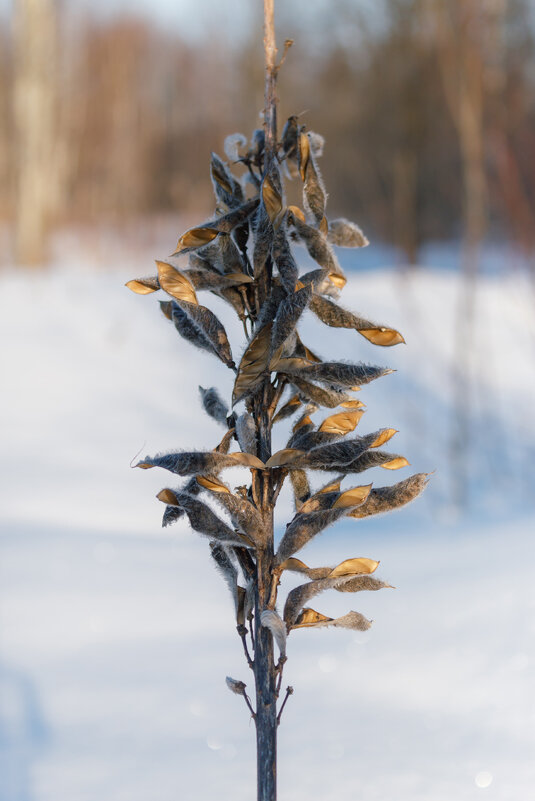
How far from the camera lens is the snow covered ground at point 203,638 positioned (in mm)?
1399

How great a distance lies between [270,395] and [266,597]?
20 cm

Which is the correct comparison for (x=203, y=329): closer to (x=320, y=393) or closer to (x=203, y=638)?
(x=320, y=393)

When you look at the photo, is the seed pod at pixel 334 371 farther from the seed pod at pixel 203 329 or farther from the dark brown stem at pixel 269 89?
the dark brown stem at pixel 269 89

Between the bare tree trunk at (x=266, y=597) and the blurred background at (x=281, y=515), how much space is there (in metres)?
0.57

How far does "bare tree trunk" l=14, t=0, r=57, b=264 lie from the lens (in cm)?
914

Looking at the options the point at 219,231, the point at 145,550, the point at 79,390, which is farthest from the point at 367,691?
the point at 79,390

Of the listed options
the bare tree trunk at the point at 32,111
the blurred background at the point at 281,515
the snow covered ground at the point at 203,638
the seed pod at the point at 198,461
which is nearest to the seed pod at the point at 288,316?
the seed pod at the point at 198,461

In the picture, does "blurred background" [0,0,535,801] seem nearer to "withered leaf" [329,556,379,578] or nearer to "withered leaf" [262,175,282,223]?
"withered leaf" [329,556,379,578]

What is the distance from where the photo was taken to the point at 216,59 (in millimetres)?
14758

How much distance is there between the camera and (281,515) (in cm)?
257

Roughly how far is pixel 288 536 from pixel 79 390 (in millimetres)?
5050

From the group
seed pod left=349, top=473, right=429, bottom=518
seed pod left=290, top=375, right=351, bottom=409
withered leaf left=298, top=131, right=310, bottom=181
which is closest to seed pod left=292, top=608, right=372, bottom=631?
seed pod left=349, top=473, right=429, bottom=518

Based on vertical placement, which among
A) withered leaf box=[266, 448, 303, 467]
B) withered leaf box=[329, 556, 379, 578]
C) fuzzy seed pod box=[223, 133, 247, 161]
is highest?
fuzzy seed pod box=[223, 133, 247, 161]

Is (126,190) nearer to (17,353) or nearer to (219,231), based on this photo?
(17,353)
